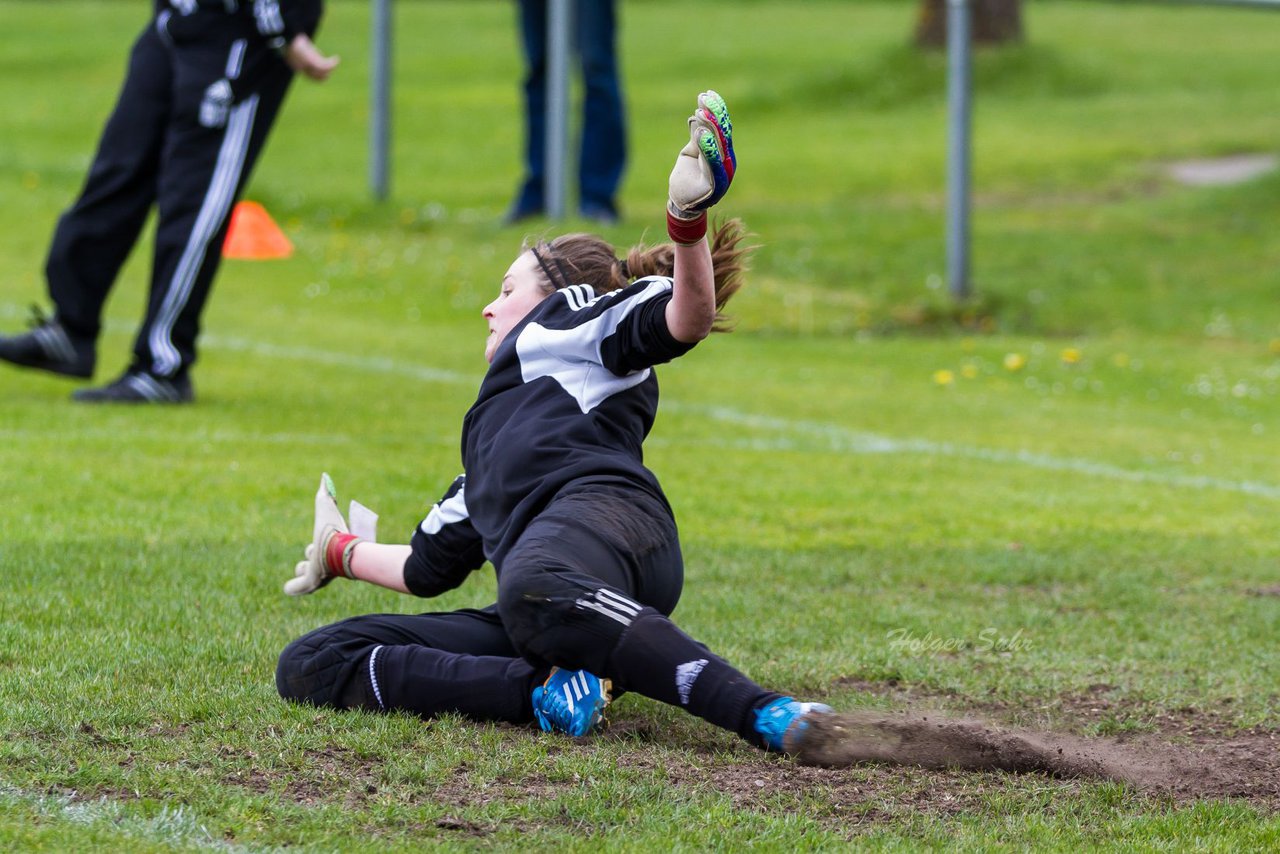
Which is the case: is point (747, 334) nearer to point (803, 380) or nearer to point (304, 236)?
point (803, 380)

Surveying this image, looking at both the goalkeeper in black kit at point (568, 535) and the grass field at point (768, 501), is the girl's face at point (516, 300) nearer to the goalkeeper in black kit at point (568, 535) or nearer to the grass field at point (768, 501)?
the goalkeeper in black kit at point (568, 535)

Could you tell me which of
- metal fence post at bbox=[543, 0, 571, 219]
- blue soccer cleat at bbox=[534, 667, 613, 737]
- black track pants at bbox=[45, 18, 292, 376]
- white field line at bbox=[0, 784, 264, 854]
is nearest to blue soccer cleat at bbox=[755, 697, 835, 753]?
blue soccer cleat at bbox=[534, 667, 613, 737]

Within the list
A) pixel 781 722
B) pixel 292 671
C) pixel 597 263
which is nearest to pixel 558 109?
pixel 597 263

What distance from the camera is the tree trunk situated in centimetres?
2384

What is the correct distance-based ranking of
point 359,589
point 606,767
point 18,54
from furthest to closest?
point 18,54 < point 359,589 < point 606,767

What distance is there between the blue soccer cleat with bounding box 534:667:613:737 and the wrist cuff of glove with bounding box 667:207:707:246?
0.86m

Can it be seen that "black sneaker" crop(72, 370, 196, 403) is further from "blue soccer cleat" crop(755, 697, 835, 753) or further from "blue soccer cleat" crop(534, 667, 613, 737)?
"blue soccer cleat" crop(755, 697, 835, 753)

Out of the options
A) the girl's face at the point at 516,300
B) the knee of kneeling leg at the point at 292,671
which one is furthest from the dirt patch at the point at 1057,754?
the girl's face at the point at 516,300

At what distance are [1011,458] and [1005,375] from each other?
224 centimetres

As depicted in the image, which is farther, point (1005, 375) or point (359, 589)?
point (1005, 375)

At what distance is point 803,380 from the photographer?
9438 mm

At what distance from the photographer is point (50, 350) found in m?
7.57

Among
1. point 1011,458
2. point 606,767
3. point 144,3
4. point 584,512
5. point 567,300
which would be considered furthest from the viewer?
point 144,3

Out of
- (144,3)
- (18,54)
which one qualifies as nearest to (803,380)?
(18,54)
